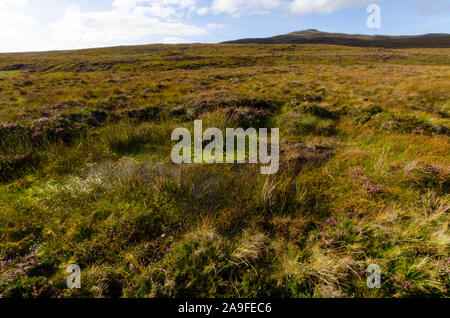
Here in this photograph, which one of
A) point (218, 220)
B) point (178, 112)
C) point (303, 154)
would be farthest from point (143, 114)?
point (218, 220)

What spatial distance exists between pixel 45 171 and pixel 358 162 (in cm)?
792

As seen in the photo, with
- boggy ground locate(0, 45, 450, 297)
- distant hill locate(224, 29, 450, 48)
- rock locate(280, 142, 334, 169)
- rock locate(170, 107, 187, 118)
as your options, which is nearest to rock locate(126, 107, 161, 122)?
rock locate(170, 107, 187, 118)

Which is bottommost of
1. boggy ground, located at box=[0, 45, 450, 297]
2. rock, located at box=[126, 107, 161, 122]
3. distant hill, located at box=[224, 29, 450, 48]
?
boggy ground, located at box=[0, 45, 450, 297]

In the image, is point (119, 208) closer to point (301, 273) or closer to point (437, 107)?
point (301, 273)

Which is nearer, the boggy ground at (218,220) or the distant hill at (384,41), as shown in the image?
the boggy ground at (218,220)

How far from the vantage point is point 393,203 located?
3.63 meters

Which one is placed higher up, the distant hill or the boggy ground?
the distant hill

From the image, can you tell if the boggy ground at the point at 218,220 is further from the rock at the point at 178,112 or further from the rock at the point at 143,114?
the rock at the point at 178,112

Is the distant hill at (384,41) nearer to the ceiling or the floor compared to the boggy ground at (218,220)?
nearer to the ceiling

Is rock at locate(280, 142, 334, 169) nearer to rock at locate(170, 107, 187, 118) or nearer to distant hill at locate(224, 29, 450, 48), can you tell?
rock at locate(170, 107, 187, 118)

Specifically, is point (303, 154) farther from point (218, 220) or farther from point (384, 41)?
point (384, 41)

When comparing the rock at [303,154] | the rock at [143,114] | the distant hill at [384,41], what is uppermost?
the distant hill at [384,41]

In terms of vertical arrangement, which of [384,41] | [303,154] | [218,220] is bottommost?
[218,220]

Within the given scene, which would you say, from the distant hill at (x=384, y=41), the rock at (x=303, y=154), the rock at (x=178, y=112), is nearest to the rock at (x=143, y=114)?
the rock at (x=178, y=112)
